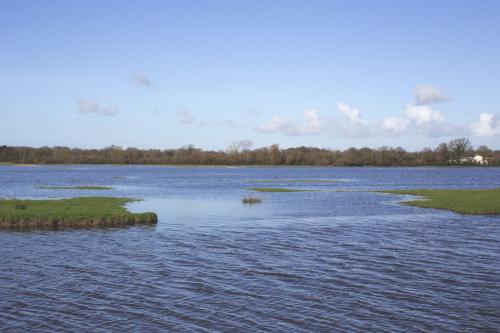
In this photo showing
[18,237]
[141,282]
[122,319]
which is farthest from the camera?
[18,237]

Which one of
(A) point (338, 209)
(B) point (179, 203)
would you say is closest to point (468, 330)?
(A) point (338, 209)

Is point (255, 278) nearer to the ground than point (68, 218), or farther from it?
nearer to the ground

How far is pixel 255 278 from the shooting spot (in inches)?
904

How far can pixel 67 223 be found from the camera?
38.6m

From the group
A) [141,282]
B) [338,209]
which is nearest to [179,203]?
[338,209]

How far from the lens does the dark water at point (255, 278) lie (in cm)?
1733

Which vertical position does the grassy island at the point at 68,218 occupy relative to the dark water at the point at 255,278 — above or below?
above

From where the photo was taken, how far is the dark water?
17.3 metres

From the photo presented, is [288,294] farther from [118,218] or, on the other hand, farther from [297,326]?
[118,218]

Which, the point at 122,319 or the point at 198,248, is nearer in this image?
the point at 122,319

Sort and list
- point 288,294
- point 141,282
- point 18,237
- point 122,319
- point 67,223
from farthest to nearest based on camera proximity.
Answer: point 67,223 < point 18,237 < point 141,282 < point 288,294 < point 122,319

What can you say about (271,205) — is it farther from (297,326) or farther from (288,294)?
(297,326)

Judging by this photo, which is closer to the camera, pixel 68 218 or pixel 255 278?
pixel 255 278

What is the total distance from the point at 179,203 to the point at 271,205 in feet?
35.1
